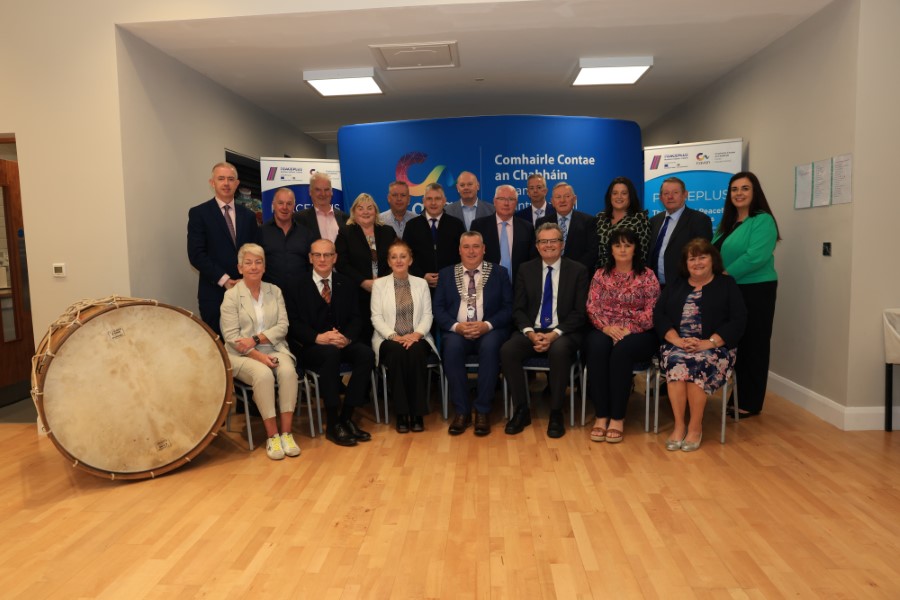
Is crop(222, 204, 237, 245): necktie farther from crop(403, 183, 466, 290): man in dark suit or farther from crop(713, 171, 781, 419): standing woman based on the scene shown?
crop(713, 171, 781, 419): standing woman

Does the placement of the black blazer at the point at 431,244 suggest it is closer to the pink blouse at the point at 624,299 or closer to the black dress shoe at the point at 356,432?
the pink blouse at the point at 624,299

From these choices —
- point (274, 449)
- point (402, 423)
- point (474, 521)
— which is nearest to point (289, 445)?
point (274, 449)

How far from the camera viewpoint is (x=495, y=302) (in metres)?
4.40

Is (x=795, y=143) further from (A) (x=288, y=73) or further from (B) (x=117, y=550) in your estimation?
(B) (x=117, y=550)

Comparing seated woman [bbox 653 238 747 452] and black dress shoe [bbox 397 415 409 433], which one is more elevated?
seated woman [bbox 653 238 747 452]

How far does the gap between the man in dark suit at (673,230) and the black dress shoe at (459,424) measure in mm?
1690

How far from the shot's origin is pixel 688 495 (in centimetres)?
313

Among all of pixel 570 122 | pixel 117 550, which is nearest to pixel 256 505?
pixel 117 550

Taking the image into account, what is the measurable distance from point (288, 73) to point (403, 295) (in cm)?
281

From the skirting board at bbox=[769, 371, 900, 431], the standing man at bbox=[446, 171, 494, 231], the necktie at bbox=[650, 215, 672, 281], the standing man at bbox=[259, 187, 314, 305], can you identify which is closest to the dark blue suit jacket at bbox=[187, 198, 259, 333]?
the standing man at bbox=[259, 187, 314, 305]

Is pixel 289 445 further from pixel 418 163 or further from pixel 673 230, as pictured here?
pixel 418 163

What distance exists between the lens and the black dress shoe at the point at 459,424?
4156mm

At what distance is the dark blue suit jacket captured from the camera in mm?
4398

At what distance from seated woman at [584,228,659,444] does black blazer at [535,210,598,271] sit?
1.03 ft
